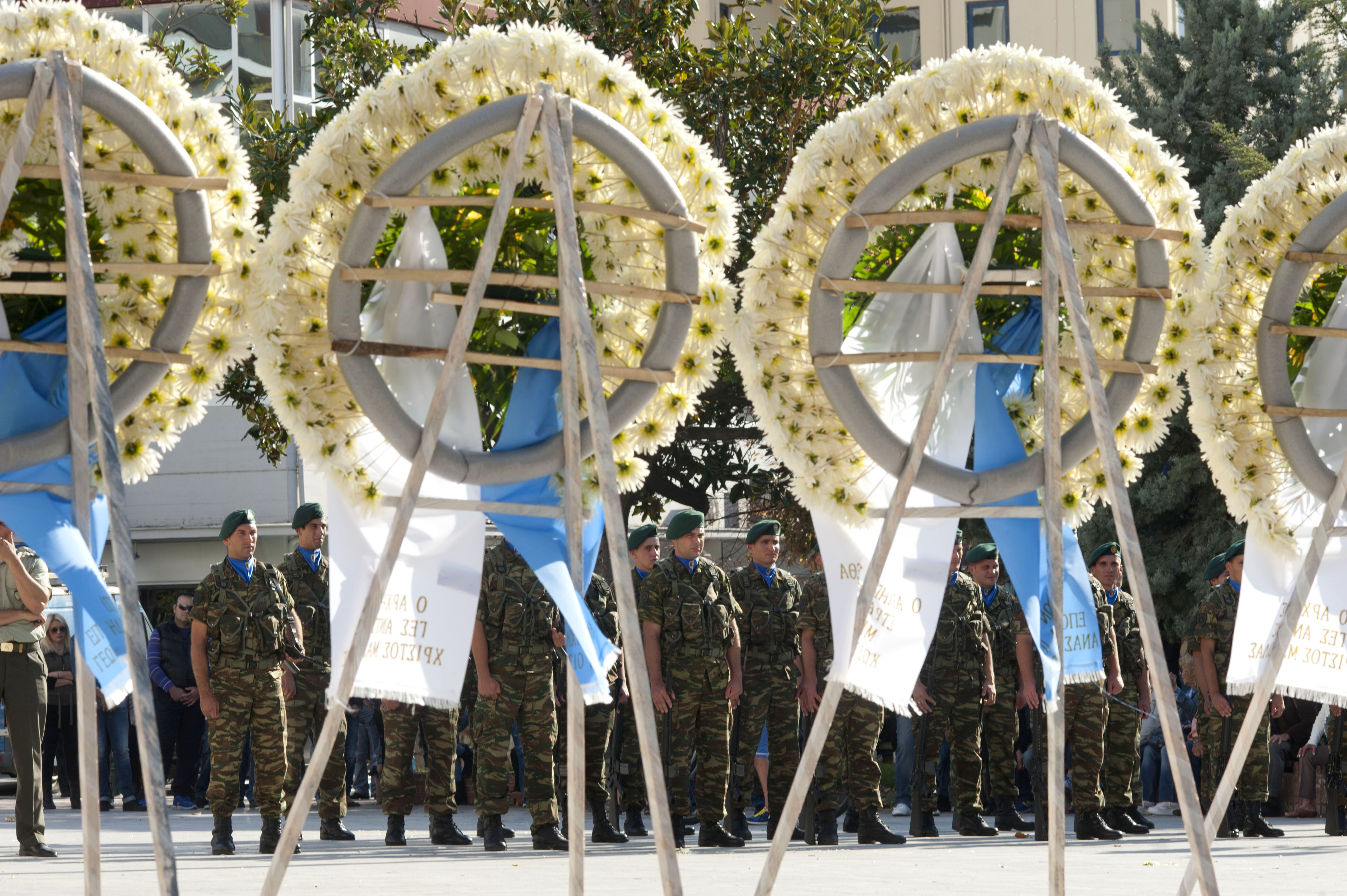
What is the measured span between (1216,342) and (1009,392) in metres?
0.80

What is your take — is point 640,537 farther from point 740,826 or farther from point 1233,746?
point 1233,746

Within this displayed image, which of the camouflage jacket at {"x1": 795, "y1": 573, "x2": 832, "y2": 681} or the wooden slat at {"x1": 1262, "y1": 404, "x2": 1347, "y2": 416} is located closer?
the wooden slat at {"x1": 1262, "y1": 404, "x2": 1347, "y2": 416}

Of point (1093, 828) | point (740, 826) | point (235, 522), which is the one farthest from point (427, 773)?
point (1093, 828)

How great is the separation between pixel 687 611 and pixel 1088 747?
2511 mm

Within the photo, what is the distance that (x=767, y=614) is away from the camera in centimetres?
1029

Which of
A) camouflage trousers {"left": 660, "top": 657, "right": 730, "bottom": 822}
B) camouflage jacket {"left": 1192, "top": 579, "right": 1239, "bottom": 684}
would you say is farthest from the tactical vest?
camouflage jacket {"left": 1192, "top": 579, "right": 1239, "bottom": 684}

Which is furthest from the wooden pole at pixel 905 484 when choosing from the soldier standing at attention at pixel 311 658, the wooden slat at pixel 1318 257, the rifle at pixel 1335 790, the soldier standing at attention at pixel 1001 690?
the rifle at pixel 1335 790

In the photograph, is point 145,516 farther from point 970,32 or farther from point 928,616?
point 928,616

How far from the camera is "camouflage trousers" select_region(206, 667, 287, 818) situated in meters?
8.84

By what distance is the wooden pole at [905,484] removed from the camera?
17.7 feet

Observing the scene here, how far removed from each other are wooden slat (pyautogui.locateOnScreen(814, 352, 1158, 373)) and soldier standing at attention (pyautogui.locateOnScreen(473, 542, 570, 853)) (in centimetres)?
366

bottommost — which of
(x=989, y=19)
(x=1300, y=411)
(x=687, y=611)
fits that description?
(x=687, y=611)

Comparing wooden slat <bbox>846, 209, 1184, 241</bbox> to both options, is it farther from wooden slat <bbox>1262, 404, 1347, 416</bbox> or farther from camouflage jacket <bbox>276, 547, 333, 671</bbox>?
camouflage jacket <bbox>276, 547, 333, 671</bbox>

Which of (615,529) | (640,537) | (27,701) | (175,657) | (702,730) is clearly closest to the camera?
(615,529)
